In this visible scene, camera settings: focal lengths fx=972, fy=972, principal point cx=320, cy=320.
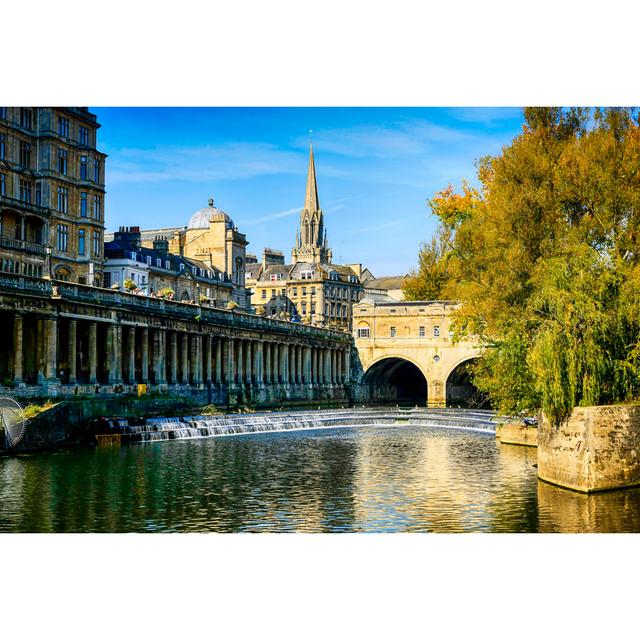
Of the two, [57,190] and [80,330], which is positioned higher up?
[57,190]

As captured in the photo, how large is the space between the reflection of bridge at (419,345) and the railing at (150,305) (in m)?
6.72

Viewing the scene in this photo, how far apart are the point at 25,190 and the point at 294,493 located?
156 ft

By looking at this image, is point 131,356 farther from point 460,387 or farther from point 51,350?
point 460,387

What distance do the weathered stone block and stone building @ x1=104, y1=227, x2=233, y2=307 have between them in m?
31.8

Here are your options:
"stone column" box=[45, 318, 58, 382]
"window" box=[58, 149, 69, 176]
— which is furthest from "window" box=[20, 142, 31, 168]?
"stone column" box=[45, 318, 58, 382]

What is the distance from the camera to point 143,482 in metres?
32.1

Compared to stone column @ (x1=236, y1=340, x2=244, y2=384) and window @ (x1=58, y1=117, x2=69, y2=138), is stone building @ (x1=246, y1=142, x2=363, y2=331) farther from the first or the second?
window @ (x1=58, y1=117, x2=69, y2=138)

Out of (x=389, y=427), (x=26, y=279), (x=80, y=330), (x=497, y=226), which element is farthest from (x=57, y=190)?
(x=497, y=226)

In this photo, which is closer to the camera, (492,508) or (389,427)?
(492,508)

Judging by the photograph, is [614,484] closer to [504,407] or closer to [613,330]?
[613,330]

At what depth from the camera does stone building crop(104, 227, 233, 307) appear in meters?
87.6

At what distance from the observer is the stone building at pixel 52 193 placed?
222ft

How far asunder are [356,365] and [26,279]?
6043 cm

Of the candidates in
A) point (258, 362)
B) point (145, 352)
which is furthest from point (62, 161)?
point (258, 362)
